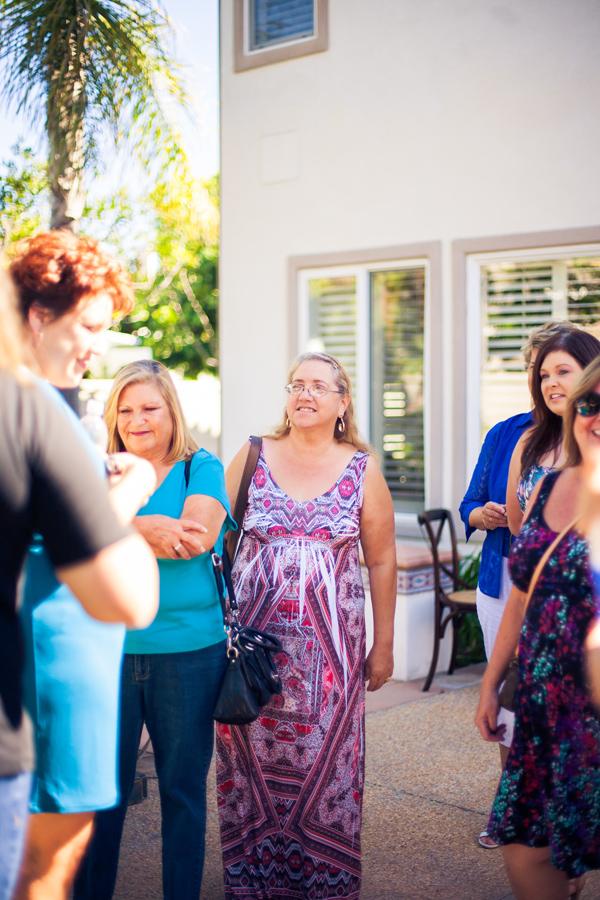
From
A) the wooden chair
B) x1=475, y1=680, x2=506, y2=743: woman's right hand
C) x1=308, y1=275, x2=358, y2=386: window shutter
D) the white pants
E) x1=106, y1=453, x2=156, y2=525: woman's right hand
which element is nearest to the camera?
x1=106, y1=453, x2=156, y2=525: woman's right hand

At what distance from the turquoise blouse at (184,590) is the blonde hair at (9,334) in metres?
1.47

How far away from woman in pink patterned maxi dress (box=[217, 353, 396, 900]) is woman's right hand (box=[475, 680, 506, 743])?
2.27ft

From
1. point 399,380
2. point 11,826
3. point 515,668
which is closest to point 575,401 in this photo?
point 515,668

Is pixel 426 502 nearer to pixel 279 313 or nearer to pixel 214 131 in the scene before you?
pixel 279 313

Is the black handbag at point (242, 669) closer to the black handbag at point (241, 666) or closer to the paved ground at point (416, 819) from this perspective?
the black handbag at point (241, 666)

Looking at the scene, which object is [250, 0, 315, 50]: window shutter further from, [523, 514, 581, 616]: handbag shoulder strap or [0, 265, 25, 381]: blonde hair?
[0, 265, 25, 381]: blonde hair

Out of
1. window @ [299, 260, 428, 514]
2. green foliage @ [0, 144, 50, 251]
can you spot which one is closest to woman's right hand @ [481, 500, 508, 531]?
window @ [299, 260, 428, 514]

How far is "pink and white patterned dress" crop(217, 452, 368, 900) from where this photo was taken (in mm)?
3174

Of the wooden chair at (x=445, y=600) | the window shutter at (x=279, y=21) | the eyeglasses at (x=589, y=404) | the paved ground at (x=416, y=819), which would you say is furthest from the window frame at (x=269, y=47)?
the eyeglasses at (x=589, y=404)

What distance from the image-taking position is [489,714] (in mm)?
2648

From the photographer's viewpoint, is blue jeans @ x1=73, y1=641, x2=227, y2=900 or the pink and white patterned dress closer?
blue jeans @ x1=73, y1=641, x2=227, y2=900

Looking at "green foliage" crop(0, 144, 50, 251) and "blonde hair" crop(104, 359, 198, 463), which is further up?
"green foliage" crop(0, 144, 50, 251)

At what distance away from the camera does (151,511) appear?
2895mm

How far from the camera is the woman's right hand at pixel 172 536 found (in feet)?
8.79
